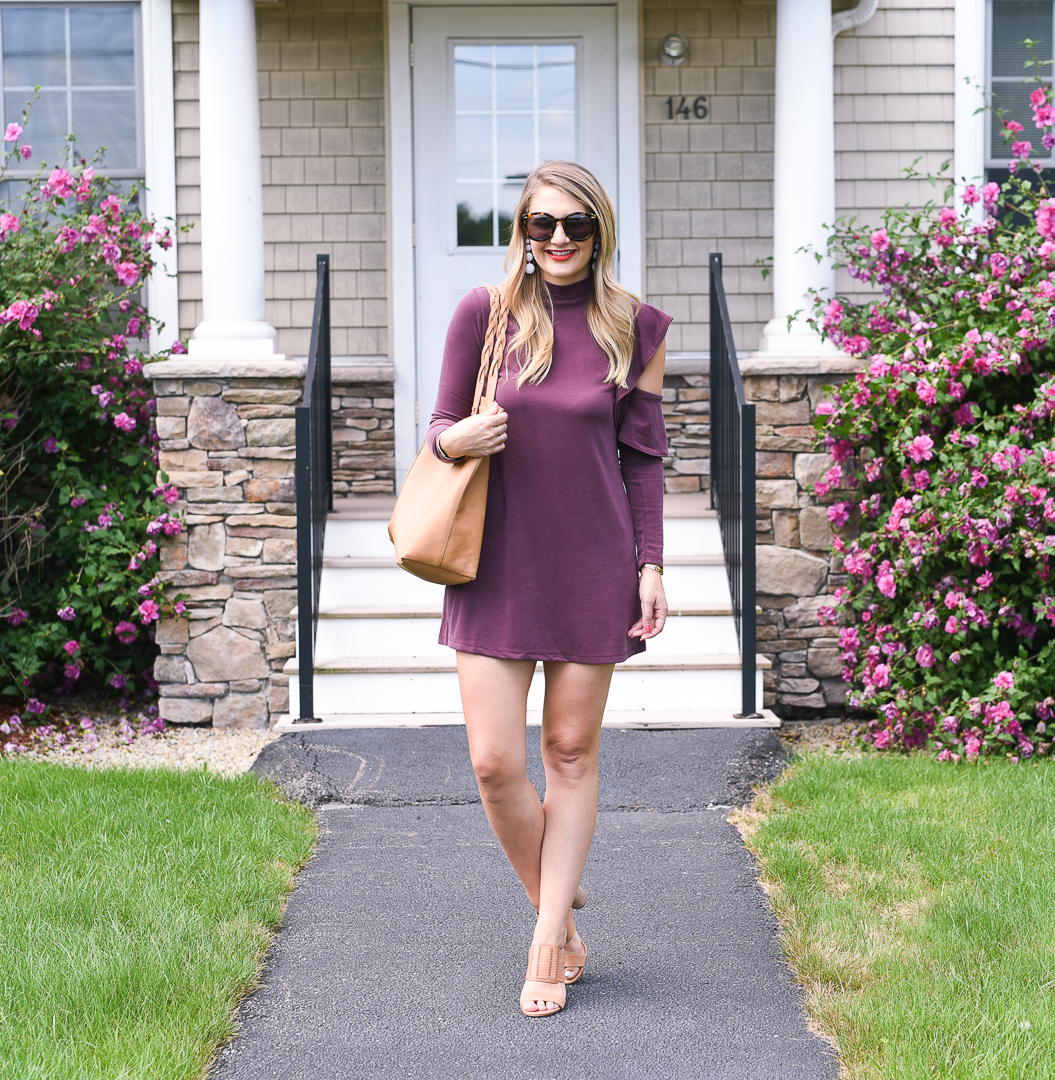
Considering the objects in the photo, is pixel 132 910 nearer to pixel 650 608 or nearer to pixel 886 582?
pixel 650 608

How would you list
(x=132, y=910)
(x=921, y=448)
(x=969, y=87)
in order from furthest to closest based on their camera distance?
1. (x=969, y=87)
2. (x=921, y=448)
3. (x=132, y=910)

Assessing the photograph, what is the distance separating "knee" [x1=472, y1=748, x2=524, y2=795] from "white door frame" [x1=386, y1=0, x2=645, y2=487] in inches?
148

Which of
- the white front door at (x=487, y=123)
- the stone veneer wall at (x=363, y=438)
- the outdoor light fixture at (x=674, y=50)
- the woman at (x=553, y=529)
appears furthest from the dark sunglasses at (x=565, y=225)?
the outdoor light fixture at (x=674, y=50)

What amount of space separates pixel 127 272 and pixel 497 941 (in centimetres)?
350

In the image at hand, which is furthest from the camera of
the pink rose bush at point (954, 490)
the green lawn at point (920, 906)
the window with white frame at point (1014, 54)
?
the window with white frame at point (1014, 54)

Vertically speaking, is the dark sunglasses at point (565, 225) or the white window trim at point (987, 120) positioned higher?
the white window trim at point (987, 120)

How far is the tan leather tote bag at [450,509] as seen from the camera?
2133mm

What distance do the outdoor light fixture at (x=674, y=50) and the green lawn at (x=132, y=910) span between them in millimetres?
4121

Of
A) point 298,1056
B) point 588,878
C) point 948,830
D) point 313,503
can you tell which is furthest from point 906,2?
point 298,1056

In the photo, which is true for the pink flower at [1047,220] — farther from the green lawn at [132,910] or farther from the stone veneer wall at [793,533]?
the green lawn at [132,910]

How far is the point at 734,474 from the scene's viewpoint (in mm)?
4656

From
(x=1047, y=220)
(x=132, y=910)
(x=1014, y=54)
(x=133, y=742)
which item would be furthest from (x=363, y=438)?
(x=1014, y=54)

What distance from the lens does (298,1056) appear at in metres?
2.11

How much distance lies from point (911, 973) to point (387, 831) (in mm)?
1539
